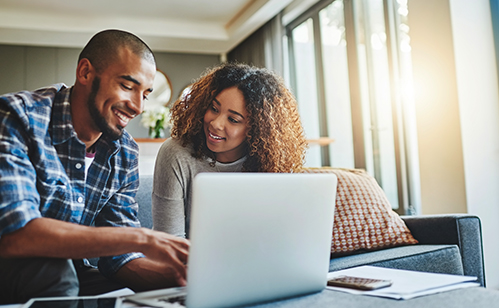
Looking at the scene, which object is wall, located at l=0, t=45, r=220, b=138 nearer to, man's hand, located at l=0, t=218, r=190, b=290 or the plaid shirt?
the plaid shirt

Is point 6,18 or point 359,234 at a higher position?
point 6,18

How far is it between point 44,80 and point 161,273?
16.2 ft

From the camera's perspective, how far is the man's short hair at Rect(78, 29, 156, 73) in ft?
3.90

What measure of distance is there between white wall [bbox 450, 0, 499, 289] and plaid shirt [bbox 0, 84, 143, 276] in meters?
1.82

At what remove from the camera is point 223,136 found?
5.05 ft

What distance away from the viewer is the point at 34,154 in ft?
3.29

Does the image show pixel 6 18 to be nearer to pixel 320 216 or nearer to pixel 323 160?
pixel 323 160

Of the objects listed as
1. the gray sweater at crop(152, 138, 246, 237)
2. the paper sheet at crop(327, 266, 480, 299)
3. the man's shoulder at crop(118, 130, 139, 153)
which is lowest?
the paper sheet at crop(327, 266, 480, 299)

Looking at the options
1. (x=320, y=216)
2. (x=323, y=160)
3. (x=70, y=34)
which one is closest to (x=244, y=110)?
(x=320, y=216)

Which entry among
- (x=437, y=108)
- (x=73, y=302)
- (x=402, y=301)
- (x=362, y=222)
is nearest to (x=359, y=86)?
(x=437, y=108)

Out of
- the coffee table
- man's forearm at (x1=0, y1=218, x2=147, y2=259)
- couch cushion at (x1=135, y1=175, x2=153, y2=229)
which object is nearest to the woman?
couch cushion at (x1=135, y1=175, x2=153, y2=229)

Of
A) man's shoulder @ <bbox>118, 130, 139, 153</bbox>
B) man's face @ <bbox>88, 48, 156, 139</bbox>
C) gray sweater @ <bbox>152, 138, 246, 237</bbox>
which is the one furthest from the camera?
gray sweater @ <bbox>152, 138, 246, 237</bbox>

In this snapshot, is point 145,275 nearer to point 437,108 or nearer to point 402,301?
point 402,301

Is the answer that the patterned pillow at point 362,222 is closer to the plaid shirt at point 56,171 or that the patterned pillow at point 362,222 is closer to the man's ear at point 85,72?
the plaid shirt at point 56,171
